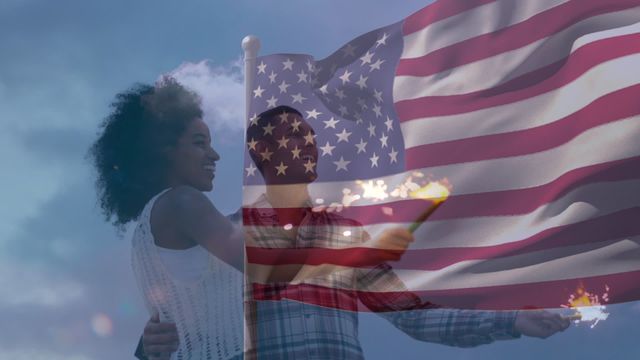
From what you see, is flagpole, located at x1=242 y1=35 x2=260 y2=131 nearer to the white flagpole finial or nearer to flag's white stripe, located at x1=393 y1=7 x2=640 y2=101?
the white flagpole finial

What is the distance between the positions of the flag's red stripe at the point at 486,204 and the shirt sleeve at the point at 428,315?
16.1 inches

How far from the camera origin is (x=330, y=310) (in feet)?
20.2

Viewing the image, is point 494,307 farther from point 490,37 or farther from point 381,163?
point 490,37

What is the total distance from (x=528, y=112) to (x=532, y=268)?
1127 millimetres

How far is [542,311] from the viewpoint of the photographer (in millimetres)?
5965

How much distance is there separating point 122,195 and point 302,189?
2.60m

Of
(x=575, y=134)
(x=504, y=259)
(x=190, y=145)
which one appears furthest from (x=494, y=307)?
(x=190, y=145)

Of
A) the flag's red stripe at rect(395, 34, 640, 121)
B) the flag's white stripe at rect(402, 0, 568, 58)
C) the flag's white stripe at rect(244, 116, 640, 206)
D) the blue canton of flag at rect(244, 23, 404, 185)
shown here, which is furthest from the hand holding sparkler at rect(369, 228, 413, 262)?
the flag's white stripe at rect(402, 0, 568, 58)

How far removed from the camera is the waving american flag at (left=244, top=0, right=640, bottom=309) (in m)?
5.35

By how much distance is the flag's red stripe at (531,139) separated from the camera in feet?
17.8

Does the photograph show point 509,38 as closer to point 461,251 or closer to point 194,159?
point 461,251

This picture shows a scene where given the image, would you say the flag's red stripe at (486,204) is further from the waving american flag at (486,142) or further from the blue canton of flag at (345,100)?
the blue canton of flag at (345,100)

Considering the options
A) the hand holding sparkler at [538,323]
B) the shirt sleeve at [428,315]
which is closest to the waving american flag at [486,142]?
the shirt sleeve at [428,315]

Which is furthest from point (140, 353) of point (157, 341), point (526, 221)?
point (526, 221)
